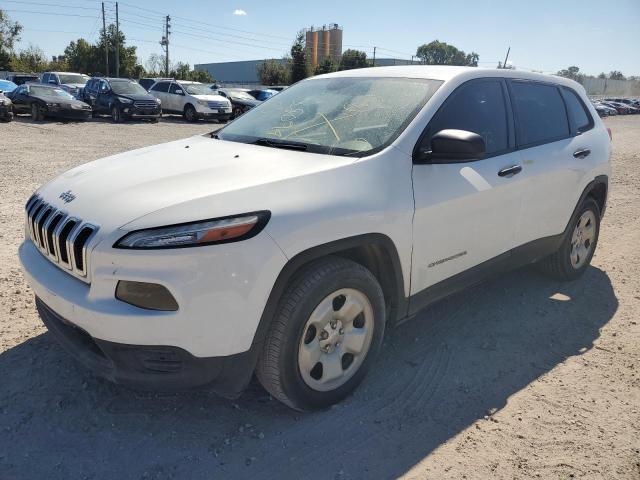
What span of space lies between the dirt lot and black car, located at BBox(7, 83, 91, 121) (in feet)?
55.5

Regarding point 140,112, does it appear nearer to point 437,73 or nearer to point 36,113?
point 36,113

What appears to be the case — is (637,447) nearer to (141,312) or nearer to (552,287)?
(552,287)

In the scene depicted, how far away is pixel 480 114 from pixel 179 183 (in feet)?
6.85

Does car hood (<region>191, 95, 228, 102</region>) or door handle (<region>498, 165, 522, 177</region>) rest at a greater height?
car hood (<region>191, 95, 228, 102</region>)

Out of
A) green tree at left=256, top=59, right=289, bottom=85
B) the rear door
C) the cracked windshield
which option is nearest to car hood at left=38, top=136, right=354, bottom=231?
the cracked windshield

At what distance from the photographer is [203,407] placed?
2.82 metres

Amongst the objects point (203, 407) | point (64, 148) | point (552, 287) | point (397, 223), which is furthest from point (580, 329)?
point (64, 148)

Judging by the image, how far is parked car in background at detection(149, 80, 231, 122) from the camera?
22562 mm

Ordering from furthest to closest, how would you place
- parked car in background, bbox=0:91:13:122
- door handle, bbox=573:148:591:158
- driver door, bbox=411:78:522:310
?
parked car in background, bbox=0:91:13:122
door handle, bbox=573:148:591:158
driver door, bbox=411:78:522:310

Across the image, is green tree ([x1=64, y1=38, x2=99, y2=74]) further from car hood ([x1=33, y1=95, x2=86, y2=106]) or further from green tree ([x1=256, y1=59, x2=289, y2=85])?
car hood ([x1=33, y1=95, x2=86, y2=106])

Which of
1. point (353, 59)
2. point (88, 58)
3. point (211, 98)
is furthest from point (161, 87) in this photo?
point (353, 59)

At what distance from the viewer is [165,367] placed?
228 cm

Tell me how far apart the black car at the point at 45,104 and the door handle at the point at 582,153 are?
18.7m

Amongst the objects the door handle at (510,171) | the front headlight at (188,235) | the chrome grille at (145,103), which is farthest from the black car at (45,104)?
the front headlight at (188,235)
